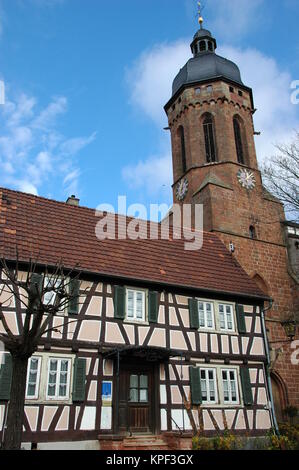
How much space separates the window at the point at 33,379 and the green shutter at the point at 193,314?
513cm

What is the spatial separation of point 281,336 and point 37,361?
39.2ft

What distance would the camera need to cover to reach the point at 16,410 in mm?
7219

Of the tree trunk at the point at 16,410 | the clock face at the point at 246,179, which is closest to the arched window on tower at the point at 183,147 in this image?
the clock face at the point at 246,179

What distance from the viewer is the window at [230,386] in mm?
14188

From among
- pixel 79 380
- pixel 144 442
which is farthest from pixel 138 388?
pixel 79 380

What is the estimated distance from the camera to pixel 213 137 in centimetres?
2473

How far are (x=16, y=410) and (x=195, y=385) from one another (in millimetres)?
7633

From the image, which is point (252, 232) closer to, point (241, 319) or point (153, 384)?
point (241, 319)

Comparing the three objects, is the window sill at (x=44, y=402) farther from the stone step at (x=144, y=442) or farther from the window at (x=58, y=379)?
the stone step at (x=144, y=442)

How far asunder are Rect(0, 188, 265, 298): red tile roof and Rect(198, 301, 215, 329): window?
0.60 meters

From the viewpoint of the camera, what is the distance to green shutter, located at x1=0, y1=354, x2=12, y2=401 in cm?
1109
